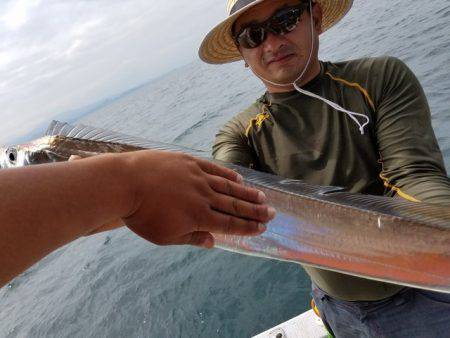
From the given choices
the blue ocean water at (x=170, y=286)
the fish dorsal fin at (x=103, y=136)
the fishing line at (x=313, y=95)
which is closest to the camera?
the fish dorsal fin at (x=103, y=136)

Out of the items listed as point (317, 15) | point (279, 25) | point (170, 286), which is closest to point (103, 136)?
point (279, 25)

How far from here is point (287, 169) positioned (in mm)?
2504

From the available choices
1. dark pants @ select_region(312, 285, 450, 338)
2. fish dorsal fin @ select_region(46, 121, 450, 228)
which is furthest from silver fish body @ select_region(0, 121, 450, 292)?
dark pants @ select_region(312, 285, 450, 338)

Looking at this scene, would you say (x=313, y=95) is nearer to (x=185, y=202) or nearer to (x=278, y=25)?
(x=278, y=25)

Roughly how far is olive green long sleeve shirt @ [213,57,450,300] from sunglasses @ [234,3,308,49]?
37cm

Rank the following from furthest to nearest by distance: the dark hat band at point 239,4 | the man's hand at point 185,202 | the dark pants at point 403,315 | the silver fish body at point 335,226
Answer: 1. the dark hat band at point 239,4
2. the dark pants at point 403,315
3. the silver fish body at point 335,226
4. the man's hand at point 185,202

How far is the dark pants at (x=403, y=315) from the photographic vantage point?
2.07 meters


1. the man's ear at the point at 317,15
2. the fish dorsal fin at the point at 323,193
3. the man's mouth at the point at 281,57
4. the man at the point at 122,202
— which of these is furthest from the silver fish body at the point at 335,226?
the man's ear at the point at 317,15

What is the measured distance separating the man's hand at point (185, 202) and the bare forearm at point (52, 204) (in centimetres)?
6

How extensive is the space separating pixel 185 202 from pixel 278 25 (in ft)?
6.32

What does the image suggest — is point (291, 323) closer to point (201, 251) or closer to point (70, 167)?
point (70, 167)

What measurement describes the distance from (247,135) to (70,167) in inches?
72.2

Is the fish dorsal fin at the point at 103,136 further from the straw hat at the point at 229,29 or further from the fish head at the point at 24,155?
the straw hat at the point at 229,29

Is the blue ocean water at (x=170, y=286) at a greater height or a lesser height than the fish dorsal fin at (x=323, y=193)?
lesser
